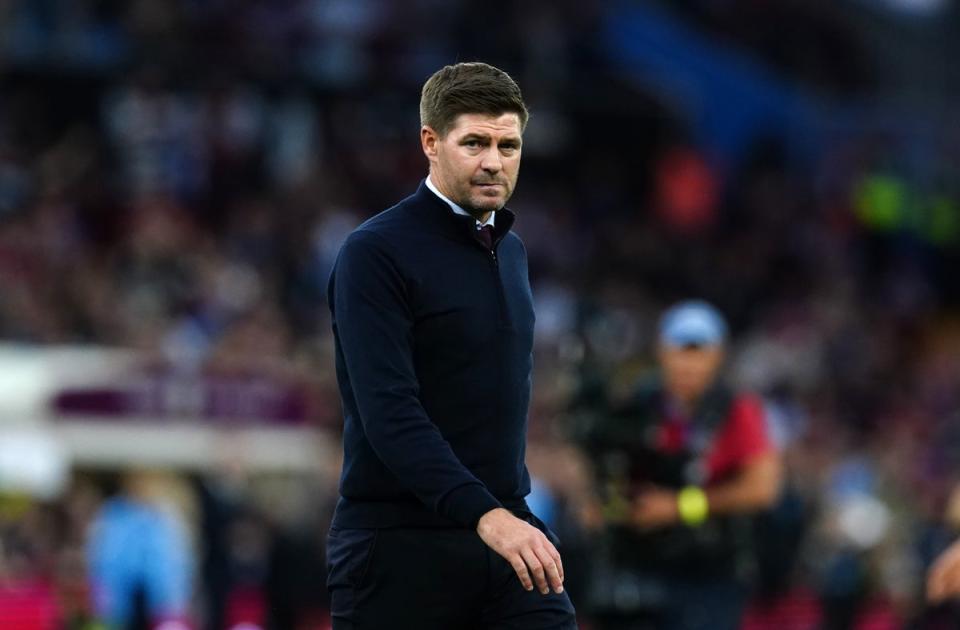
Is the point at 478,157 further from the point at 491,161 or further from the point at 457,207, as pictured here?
the point at 457,207

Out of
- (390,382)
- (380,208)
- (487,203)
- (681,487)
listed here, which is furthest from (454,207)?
(380,208)

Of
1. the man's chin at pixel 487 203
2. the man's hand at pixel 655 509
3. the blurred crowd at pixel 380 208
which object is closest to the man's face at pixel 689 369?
the man's hand at pixel 655 509

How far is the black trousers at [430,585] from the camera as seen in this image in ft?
16.5

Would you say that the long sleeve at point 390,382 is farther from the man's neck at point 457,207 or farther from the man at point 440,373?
the man's neck at point 457,207

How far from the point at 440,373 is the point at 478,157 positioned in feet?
1.77

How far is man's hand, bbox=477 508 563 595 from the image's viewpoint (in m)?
4.72

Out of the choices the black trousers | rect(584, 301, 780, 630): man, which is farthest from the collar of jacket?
rect(584, 301, 780, 630): man

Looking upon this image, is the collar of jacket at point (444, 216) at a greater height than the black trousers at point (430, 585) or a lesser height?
greater

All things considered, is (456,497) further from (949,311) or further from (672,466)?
(949,311)

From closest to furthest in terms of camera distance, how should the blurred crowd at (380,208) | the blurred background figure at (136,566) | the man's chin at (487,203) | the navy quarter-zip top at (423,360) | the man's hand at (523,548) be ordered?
the man's hand at (523,548), the navy quarter-zip top at (423,360), the man's chin at (487,203), the blurred background figure at (136,566), the blurred crowd at (380,208)

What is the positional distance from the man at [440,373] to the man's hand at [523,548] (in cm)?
21

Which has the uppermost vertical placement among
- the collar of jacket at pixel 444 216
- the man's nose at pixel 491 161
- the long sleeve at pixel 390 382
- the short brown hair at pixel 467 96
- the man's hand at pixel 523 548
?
the short brown hair at pixel 467 96

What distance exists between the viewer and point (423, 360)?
199 inches

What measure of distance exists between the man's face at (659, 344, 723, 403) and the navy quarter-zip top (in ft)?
12.1
